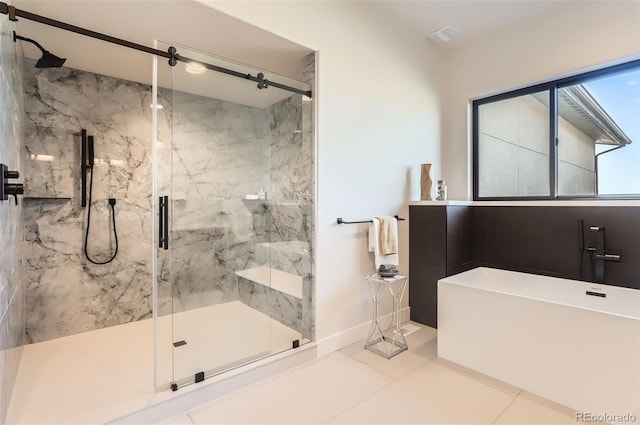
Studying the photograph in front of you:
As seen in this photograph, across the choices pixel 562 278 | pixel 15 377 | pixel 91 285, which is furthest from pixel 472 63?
pixel 15 377

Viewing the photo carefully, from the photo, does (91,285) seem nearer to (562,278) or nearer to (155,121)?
(155,121)

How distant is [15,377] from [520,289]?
153 inches

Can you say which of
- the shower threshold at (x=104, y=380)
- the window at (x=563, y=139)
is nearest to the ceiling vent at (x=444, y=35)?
the window at (x=563, y=139)

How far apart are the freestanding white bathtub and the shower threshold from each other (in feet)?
3.93

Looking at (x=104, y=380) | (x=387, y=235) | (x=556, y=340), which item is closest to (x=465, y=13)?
(x=387, y=235)

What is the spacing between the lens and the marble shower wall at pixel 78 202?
8.57ft

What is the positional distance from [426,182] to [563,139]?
54.0 inches

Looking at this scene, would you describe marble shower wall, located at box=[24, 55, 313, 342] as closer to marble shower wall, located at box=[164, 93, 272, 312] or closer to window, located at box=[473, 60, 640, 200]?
marble shower wall, located at box=[164, 93, 272, 312]

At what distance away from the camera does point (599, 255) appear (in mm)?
2551

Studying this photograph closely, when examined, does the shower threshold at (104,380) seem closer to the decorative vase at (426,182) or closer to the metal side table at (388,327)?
the metal side table at (388,327)

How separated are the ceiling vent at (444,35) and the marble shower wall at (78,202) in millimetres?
3115

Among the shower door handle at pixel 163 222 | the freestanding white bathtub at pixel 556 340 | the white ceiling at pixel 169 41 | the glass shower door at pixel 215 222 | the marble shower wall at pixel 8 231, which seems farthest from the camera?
the glass shower door at pixel 215 222

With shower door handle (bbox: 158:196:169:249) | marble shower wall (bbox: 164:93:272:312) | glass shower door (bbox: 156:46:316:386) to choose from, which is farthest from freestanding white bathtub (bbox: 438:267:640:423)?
shower door handle (bbox: 158:196:169:249)

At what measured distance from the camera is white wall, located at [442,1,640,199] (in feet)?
8.32
